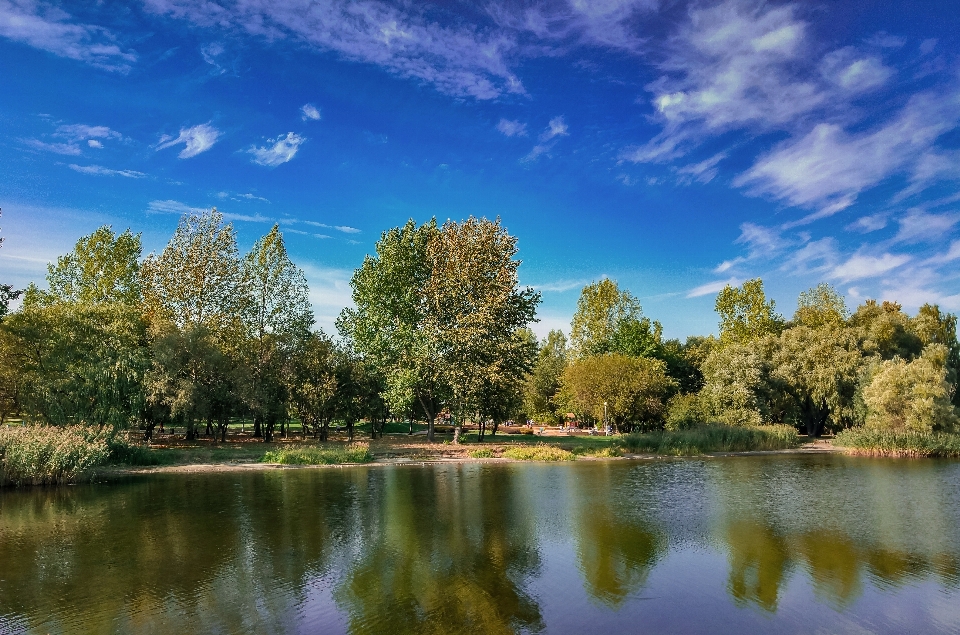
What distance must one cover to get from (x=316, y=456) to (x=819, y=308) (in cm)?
6379

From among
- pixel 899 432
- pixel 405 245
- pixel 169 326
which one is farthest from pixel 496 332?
pixel 899 432

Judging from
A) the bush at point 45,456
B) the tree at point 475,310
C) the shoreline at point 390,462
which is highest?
the tree at point 475,310

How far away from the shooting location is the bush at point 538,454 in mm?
44750

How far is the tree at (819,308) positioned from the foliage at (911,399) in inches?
738

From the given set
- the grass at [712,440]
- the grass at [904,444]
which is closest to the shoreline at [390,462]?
the grass at [712,440]

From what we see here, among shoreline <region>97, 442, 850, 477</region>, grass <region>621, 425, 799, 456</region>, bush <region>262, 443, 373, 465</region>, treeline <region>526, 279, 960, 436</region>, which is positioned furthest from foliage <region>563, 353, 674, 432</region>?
bush <region>262, 443, 373, 465</region>

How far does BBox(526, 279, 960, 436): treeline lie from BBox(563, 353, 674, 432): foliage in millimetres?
112

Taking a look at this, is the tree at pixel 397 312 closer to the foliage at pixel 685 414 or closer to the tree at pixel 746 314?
the foliage at pixel 685 414

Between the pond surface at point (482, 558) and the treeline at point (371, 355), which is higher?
the treeline at point (371, 355)

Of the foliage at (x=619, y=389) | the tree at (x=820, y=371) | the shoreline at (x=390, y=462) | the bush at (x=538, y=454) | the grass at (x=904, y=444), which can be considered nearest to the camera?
the shoreline at (x=390, y=462)

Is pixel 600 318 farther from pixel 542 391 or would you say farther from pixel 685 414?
pixel 685 414

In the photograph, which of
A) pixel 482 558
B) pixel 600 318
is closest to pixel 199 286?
pixel 482 558

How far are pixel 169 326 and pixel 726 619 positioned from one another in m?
43.8

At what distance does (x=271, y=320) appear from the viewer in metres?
52.1
